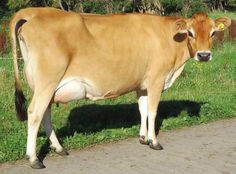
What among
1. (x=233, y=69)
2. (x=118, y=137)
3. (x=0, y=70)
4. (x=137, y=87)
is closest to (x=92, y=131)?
(x=118, y=137)

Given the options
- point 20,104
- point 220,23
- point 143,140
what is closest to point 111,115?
point 143,140

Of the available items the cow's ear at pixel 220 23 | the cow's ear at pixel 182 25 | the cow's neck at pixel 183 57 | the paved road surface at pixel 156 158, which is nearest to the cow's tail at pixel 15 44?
the paved road surface at pixel 156 158

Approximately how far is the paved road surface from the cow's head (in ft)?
4.25

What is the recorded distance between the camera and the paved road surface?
634cm

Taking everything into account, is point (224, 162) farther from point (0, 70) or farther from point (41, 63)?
point (0, 70)

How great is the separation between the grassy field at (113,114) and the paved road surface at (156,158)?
33 cm

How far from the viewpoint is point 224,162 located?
6.74 m

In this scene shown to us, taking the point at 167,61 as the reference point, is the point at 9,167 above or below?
below

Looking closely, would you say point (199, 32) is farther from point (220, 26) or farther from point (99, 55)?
point (99, 55)

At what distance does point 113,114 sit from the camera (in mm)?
9219

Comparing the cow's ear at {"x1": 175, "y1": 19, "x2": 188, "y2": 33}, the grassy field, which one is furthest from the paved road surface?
the cow's ear at {"x1": 175, "y1": 19, "x2": 188, "y2": 33}

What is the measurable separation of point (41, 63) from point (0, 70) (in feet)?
21.9

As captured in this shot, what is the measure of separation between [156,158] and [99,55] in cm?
155

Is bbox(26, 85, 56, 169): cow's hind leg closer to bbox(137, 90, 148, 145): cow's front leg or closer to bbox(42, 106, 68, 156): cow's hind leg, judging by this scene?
bbox(42, 106, 68, 156): cow's hind leg
